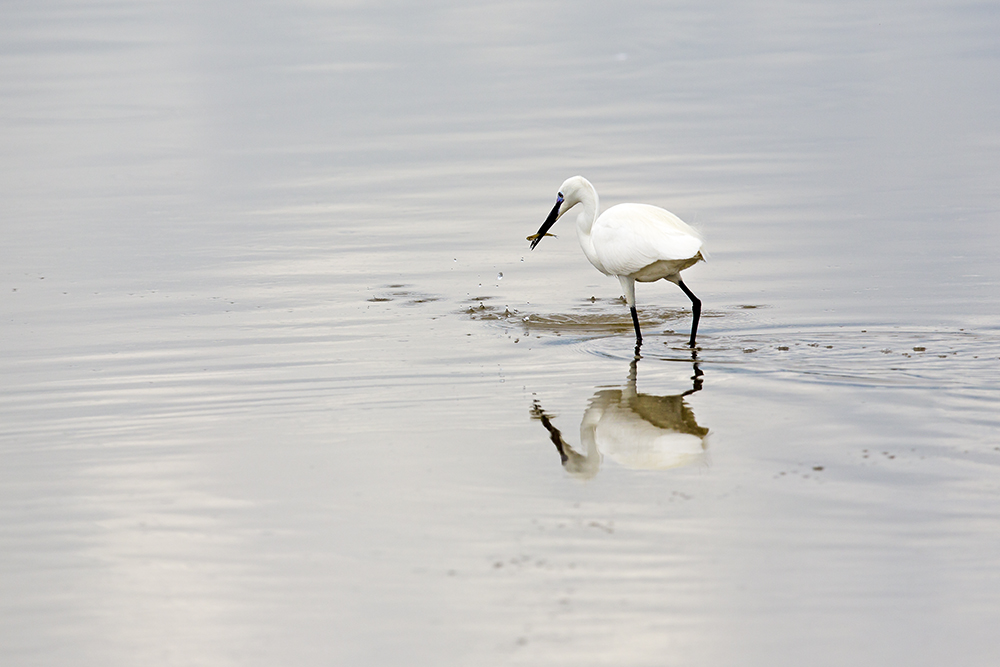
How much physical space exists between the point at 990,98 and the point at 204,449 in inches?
594

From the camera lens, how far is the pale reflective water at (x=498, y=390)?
479 cm

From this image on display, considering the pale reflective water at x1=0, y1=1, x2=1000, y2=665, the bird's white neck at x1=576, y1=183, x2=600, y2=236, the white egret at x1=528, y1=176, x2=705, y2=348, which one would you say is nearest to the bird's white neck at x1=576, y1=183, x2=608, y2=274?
the bird's white neck at x1=576, y1=183, x2=600, y2=236

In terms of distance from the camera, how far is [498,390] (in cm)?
791

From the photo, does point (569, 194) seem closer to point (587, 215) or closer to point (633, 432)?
point (587, 215)

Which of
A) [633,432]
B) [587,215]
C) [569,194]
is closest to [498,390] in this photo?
[633,432]

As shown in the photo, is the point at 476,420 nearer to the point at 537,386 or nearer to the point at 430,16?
the point at 537,386

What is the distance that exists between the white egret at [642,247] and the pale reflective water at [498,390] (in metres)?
0.46

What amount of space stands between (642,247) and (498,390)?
1679 millimetres

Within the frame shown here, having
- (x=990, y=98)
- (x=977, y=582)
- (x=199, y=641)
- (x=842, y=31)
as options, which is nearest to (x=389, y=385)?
(x=199, y=641)

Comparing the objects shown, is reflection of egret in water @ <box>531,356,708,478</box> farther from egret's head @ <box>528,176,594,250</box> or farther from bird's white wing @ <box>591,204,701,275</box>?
egret's head @ <box>528,176,594,250</box>

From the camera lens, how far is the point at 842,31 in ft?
89.5

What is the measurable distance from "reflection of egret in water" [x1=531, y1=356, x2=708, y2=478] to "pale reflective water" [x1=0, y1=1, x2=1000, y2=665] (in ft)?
0.10

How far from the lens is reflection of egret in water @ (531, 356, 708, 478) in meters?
6.45

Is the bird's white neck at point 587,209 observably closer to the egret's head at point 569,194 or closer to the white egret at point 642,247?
the egret's head at point 569,194
